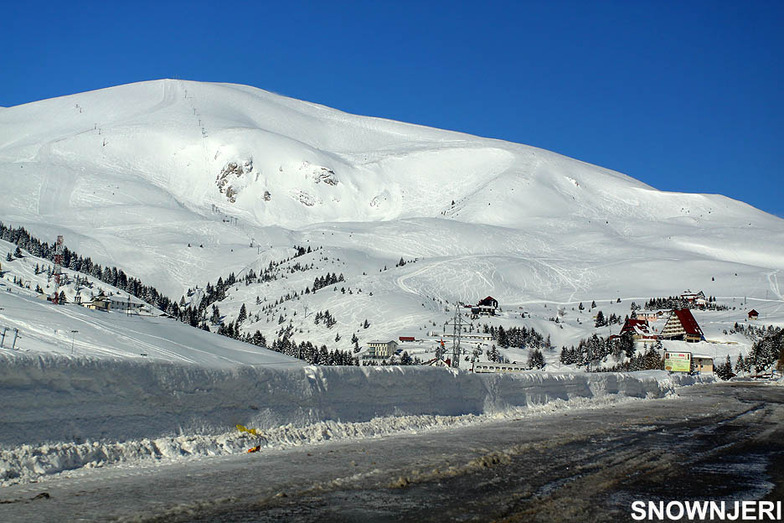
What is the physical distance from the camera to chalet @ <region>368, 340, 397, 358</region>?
5177 inches

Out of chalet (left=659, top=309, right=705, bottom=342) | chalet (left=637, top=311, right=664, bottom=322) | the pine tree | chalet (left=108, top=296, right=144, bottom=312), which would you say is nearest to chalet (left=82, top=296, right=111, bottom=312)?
chalet (left=108, top=296, right=144, bottom=312)

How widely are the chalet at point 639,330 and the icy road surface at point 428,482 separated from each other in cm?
12183

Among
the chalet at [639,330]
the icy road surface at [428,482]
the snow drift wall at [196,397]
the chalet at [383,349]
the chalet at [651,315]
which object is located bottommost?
the chalet at [383,349]

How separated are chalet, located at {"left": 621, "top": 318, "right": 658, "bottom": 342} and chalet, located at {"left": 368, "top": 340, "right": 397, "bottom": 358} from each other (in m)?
44.2

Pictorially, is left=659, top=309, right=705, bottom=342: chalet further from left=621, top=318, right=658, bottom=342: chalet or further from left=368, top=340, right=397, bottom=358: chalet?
left=368, top=340, right=397, bottom=358: chalet

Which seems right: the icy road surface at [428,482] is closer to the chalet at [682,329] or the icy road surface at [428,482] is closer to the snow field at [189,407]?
the snow field at [189,407]

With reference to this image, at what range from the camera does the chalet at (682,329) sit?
137625mm

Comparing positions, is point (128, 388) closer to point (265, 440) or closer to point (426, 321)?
point (265, 440)

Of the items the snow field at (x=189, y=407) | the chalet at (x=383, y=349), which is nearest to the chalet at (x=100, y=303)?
the chalet at (x=383, y=349)

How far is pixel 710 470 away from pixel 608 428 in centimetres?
802

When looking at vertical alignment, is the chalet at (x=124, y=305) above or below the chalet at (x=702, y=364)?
above

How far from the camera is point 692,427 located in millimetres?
23859

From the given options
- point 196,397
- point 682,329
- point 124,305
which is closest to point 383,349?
point 124,305

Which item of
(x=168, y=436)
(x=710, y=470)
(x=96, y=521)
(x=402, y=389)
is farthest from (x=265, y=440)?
(x=710, y=470)
